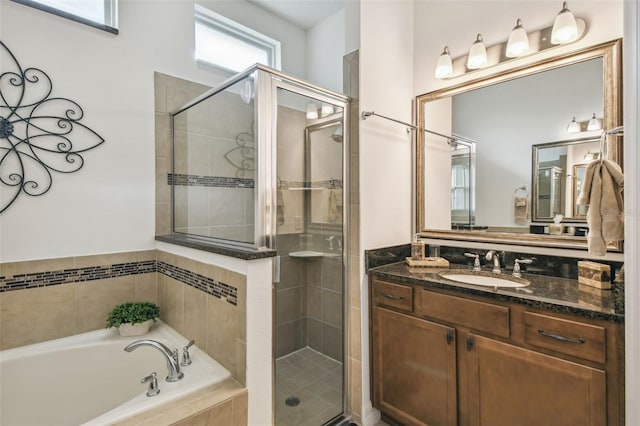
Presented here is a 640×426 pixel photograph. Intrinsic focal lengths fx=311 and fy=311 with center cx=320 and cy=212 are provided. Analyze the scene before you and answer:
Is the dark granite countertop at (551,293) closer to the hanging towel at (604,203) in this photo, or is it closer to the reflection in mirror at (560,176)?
the hanging towel at (604,203)

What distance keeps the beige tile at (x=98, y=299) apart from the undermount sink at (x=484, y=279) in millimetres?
2010

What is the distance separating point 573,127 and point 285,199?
1629 mm

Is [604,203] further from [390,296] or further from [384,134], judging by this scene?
[384,134]

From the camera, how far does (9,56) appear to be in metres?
1.62

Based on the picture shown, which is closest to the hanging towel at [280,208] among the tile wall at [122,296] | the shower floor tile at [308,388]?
the tile wall at [122,296]

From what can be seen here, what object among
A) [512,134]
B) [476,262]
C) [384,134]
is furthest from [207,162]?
[512,134]

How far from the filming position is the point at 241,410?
1386mm

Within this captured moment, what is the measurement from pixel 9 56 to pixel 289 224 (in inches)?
67.3

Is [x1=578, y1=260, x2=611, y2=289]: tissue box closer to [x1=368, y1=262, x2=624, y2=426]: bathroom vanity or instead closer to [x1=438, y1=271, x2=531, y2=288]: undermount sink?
[x1=368, y1=262, x2=624, y2=426]: bathroom vanity

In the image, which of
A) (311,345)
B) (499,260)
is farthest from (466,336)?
(311,345)

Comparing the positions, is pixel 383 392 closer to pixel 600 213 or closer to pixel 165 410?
pixel 165 410

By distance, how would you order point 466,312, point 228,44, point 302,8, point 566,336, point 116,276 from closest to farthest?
point 566,336 < point 466,312 < point 116,276 < point 228,44 < point 302,8

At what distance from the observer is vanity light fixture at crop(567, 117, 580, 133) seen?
1.68 metres

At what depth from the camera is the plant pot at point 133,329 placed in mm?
1871
